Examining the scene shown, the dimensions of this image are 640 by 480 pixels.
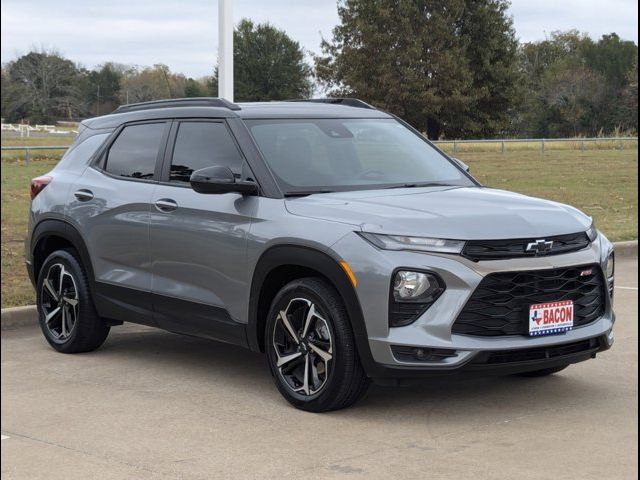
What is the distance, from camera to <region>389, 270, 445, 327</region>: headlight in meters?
5.86

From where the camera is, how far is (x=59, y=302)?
8.34 metres

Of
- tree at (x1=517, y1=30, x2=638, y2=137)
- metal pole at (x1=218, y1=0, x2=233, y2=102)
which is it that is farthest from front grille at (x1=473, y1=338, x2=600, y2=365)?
tree at (x1=517, y1=30, x2=638, y2=137)

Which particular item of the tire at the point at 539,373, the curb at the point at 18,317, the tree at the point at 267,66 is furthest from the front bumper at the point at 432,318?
the tree at the point at 267,66

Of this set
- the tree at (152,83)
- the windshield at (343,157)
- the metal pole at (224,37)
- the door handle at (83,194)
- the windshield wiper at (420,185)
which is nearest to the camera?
the windshield at (343,157)

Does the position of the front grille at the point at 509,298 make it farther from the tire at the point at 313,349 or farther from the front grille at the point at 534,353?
the tire at the point at 313,349

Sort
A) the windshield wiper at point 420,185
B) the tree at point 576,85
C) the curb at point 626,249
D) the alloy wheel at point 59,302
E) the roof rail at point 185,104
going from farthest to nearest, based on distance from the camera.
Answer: the tree at point 576,85 < the curb at point 626,249 < the alloy wheel at point 59,302 < the roof rail at point 185,104 < the windshield wiper at point 420,185

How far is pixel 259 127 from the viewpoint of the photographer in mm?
7180

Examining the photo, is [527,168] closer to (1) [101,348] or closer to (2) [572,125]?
(2) [572,125]

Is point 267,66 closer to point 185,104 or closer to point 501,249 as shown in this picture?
point 185,104

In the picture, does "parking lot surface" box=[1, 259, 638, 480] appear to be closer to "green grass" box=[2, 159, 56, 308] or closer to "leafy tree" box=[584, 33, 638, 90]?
"green grass" box=[2, 159, 56, 308]

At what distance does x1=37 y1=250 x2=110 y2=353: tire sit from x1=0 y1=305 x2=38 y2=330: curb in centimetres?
101

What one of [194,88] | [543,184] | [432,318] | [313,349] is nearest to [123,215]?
→ [313,349]

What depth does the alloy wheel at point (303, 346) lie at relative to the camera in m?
6.25

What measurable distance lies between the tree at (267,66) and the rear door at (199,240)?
57006 mm
